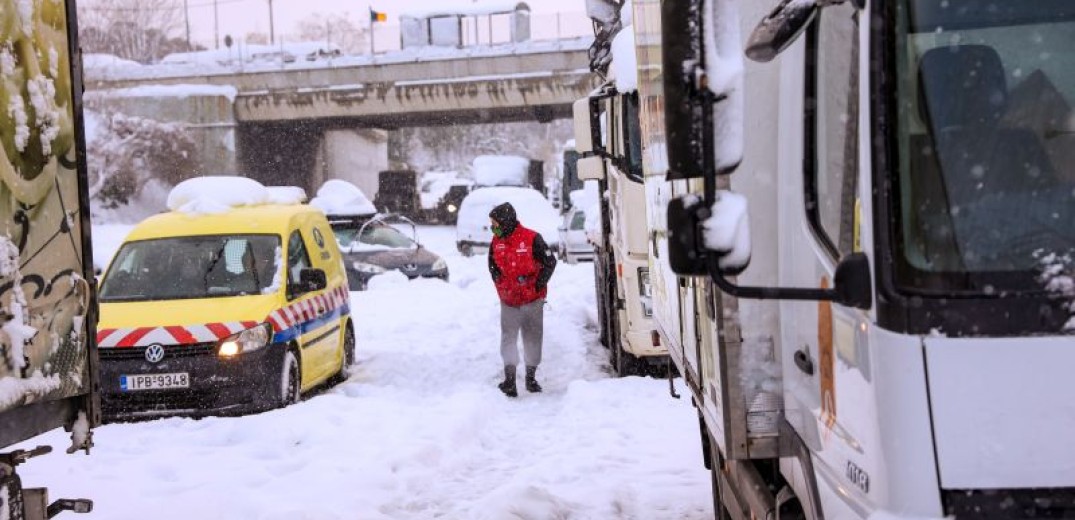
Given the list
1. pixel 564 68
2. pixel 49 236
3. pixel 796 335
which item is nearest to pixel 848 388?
pixel 796 335

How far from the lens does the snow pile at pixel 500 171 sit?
146 ft

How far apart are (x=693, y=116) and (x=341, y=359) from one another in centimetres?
921

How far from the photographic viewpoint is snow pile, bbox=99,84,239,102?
154ft

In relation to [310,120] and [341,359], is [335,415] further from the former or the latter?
[310,120]

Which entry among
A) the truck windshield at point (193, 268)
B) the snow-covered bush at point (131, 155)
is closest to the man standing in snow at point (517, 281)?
the truck windshield at point (193, 268)

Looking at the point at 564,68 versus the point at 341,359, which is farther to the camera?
the point at 564,68

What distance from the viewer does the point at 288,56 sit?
4841 centimetres

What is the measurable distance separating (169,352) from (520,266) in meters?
3.28

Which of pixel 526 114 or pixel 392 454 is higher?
pixel 526 114

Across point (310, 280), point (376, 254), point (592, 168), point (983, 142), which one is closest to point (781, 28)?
point (983, 142)

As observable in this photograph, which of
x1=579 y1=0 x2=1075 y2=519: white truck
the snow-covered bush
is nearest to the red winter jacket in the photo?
x1=579 y1=0 x2=1075 y2=519: white truck

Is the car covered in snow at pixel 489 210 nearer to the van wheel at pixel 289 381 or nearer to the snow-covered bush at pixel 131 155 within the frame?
the van wheel at pixel 289 381

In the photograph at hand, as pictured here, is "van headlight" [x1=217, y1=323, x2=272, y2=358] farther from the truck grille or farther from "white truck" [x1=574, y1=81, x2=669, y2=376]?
"white truck" [x1=574, y1=81, x2=669, y2=376]

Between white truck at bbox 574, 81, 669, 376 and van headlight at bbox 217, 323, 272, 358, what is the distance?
10.5 feet
